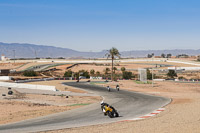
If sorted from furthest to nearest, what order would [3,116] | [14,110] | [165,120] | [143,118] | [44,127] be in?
[14,110] → [3,116] → [143,118] → [165,120] → [44,127]

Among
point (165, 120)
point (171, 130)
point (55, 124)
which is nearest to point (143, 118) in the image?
point (165, 120)

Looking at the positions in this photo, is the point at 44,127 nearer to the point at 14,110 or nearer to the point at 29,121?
the point at 29,121

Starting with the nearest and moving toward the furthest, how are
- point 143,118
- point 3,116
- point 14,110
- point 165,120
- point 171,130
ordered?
point 171,130 < point 165,120 < point 143,118 < point 3,116 < point 14,110

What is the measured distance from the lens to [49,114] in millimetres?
24984

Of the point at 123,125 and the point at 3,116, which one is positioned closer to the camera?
the point at 123,125

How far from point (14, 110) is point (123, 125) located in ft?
40.4

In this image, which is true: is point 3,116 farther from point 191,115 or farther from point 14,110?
point 191,115

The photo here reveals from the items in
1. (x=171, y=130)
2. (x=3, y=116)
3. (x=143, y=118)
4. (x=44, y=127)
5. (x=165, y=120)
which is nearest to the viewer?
(x=171, y=130)

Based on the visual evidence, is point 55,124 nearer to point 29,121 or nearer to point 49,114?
point 29,121

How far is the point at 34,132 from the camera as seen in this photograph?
57.3 feet

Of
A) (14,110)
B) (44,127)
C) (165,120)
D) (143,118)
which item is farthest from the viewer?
(14,110)

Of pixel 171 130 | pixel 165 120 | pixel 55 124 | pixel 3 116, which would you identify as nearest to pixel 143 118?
pixel 165 120

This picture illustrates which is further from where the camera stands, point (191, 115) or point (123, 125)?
point (191, 115)

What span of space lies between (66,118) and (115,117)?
3.83 meters
